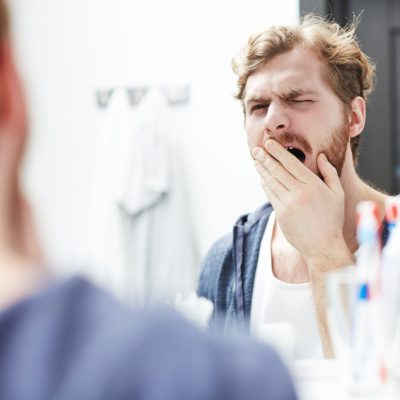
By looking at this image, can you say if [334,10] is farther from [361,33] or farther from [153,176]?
[153,176]

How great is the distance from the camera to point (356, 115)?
1343 mm

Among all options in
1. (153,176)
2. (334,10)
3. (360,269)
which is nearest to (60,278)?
(360,269)

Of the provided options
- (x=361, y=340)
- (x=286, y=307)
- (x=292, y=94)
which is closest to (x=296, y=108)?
(x=292, y=94)

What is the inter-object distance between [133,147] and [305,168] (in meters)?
0.78

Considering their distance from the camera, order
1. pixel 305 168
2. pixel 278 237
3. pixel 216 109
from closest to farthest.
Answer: pixel 305 168
pixel 278 237
pixel 216 109

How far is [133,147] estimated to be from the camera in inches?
74.4

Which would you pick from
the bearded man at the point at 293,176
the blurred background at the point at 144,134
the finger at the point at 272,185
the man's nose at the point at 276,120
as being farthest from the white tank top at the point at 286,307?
the blurred background at the point at 144,134

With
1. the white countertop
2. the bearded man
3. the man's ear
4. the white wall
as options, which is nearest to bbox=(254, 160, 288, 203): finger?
the bearded man

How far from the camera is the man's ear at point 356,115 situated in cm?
133

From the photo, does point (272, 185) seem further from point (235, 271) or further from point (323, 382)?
point (323, 382)

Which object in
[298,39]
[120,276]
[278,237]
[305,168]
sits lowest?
[120,276]

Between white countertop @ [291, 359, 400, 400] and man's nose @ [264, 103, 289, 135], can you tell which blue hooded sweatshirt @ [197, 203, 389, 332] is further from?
white countertop @ [291, 359, 400, 400]

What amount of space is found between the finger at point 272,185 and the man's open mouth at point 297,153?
6 centimetres

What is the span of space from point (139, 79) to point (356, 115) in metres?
0.78
